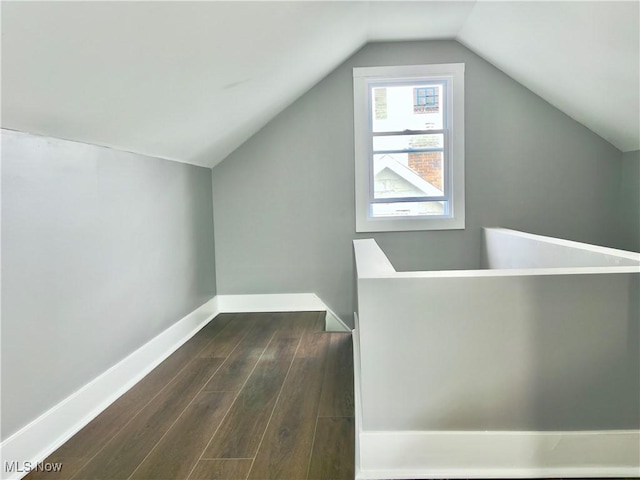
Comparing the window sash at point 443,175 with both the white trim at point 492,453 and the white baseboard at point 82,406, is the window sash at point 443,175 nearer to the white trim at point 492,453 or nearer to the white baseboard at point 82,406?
the white baseboard at point 82,406

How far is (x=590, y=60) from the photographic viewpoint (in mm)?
3031

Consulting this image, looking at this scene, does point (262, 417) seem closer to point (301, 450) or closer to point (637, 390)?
point (301, 450)

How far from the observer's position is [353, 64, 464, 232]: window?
427 centimetres

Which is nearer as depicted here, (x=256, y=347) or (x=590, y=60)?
(x=590, y=60)

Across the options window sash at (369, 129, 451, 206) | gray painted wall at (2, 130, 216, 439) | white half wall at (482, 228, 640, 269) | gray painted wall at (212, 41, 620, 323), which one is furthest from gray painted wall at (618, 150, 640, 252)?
gray painted wall at (2, 130, 216, 439)

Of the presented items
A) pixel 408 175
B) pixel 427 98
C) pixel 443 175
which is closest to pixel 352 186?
pixel 408 175

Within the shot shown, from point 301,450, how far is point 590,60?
9.52 feet

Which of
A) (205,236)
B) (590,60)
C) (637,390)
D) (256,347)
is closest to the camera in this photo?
(637,390)

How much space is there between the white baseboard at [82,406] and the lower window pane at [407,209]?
6.85ft

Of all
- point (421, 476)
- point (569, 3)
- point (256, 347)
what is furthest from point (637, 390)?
point (256, 347)

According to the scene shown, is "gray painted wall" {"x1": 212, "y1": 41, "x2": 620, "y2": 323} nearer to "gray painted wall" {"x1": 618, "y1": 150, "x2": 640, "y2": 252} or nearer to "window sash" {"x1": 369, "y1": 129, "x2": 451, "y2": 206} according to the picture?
"gray painted wall" {"x1": 618, "y1": 150, "x2": 640, "y2": 252}

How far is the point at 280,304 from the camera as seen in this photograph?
4.44 m

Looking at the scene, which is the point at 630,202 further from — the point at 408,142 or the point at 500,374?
the point at 500,374

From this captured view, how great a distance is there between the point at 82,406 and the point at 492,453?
5.84ft
